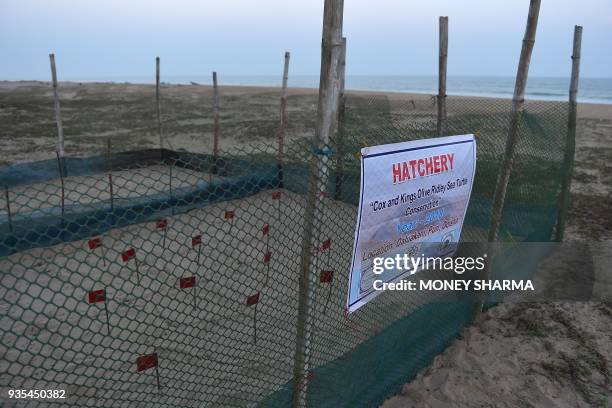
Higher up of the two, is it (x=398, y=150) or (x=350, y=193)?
(x=398, y=150)

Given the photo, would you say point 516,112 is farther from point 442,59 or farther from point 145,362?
point 145,362

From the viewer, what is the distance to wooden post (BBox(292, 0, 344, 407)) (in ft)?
6.97

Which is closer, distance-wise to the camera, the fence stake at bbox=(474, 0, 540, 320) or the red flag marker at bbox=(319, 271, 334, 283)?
the red flag marker at bbox=(319, 271, 334, 283)

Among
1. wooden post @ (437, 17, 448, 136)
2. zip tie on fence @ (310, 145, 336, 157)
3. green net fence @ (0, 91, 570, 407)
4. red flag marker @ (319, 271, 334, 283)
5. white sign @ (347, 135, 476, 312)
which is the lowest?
green net fence @ (0, 91, 570, 407)

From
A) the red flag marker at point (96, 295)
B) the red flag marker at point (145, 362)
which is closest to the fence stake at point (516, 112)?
the red flag marker at point (145, 362)

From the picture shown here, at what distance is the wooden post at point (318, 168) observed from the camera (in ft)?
6.97

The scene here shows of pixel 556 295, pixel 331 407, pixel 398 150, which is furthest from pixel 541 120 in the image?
pixel 331 407

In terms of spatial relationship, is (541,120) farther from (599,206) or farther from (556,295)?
(599,206)

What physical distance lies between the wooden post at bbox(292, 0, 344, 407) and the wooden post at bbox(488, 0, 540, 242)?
8.33 ft

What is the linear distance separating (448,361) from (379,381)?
973mm

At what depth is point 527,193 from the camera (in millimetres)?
5715

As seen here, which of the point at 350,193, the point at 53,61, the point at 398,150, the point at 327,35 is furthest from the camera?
the point at 53,61

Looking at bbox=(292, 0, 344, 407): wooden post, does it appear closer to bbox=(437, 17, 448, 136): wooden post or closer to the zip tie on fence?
the zip tie on fence

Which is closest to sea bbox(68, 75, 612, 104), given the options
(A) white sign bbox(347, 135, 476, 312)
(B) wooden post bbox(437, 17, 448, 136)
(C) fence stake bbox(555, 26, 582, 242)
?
(B) wooden post bbox(437, 17, 448, 136)
